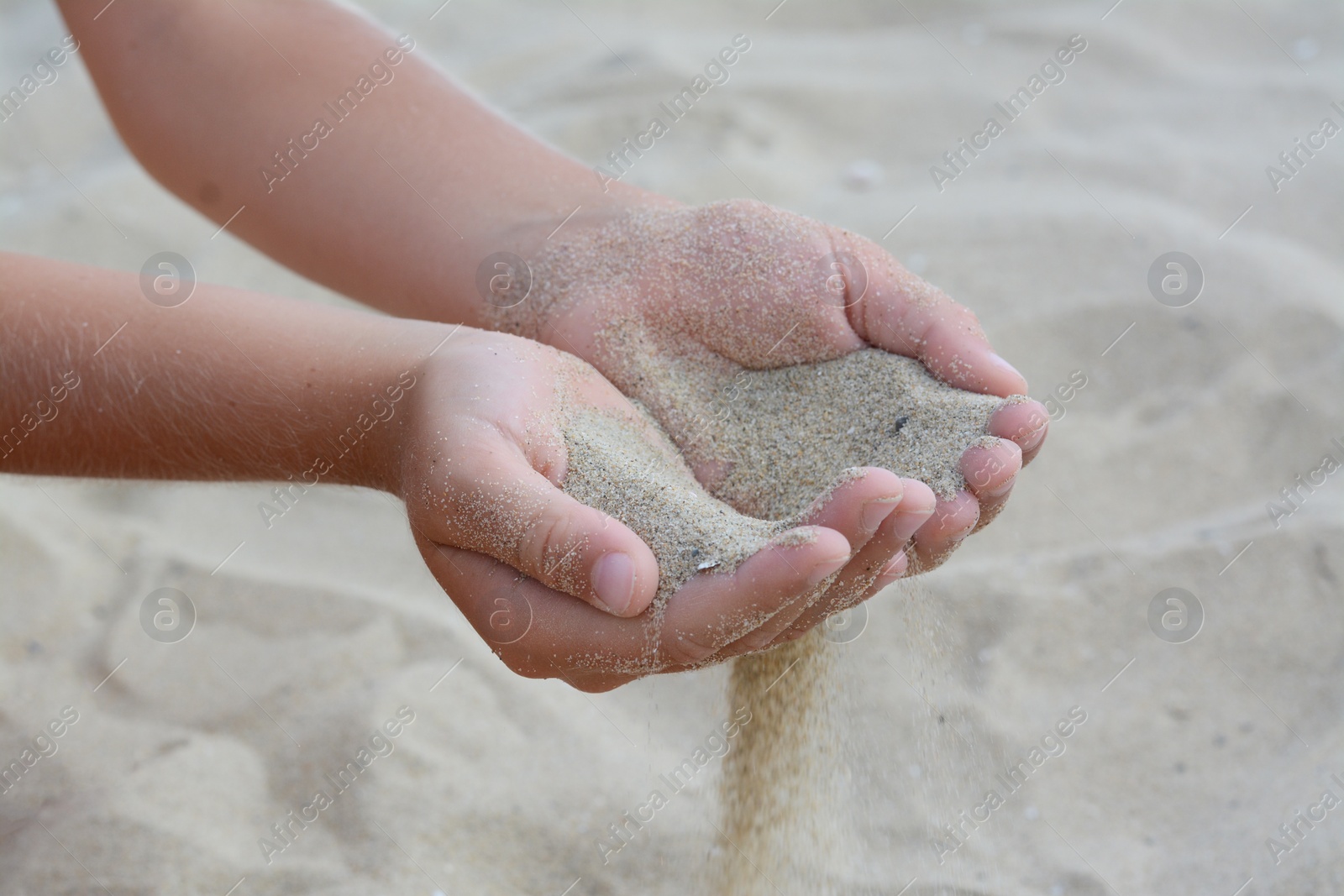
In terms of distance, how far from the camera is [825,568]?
116 centimetres

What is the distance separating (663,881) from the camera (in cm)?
187

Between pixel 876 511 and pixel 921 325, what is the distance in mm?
499

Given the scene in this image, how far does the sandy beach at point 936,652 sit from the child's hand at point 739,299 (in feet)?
1.71

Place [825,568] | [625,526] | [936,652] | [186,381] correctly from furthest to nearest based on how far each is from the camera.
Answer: [936,652], [186,381], [625,526], [825,568]

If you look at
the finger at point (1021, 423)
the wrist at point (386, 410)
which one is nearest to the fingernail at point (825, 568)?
the finger at point (1021, 423)

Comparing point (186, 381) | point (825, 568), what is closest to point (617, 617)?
point (825, 568)

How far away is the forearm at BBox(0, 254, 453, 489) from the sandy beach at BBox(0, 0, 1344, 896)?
625mm

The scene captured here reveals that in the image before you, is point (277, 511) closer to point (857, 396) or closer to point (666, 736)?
point (666, 736)

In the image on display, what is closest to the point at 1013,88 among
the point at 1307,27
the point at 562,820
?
the point at 1307,27

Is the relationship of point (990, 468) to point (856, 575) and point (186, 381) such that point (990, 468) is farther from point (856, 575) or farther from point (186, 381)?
point (186, 381)

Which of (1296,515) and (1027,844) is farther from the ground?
(1296,515)

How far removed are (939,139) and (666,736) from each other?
2117 mm

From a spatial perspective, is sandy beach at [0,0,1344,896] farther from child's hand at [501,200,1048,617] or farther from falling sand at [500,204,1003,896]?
child's hand at [501,200,1048,617]

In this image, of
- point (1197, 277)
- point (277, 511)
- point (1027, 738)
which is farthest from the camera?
point (1197, 277)
